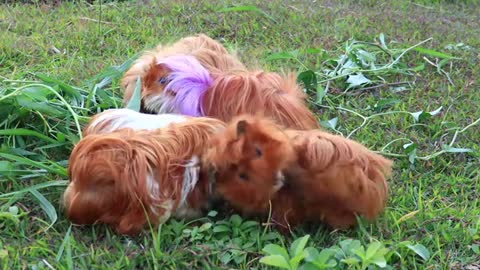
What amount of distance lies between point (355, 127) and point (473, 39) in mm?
1857

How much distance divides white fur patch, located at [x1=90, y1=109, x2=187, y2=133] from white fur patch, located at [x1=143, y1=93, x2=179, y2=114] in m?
0.14

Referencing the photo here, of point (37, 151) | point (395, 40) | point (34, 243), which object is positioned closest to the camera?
point (34, 243)

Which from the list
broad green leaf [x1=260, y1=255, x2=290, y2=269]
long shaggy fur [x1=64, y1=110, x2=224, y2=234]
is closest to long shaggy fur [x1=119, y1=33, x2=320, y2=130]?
long shaggy fur [x1=64, y1=110, x2=224, y2=234]

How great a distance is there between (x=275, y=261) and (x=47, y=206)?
74 cm

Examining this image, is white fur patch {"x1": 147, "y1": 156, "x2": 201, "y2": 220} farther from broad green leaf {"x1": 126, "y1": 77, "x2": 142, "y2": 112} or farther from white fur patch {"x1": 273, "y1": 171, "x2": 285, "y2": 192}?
broad green leaf {"x1": 126, "y1": 77, "x2": 142, "y2": 112}

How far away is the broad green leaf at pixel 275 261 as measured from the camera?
1.62 meters

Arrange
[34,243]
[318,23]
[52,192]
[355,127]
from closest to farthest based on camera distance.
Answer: [34,243], [52,192], [355,127], [318,23]

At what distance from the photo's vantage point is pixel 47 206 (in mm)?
1949

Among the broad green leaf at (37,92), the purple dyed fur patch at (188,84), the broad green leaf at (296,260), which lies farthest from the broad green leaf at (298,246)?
the broad green leaf at (37,92)

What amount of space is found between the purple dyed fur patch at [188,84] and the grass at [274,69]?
1.25 ft

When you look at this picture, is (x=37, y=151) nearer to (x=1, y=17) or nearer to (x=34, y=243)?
(x=34, y=243)

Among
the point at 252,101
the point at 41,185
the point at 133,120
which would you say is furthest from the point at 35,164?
the point at 252,101

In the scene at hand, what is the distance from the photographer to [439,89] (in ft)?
10.6

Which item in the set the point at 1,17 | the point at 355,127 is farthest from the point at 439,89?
the point at 1,17
